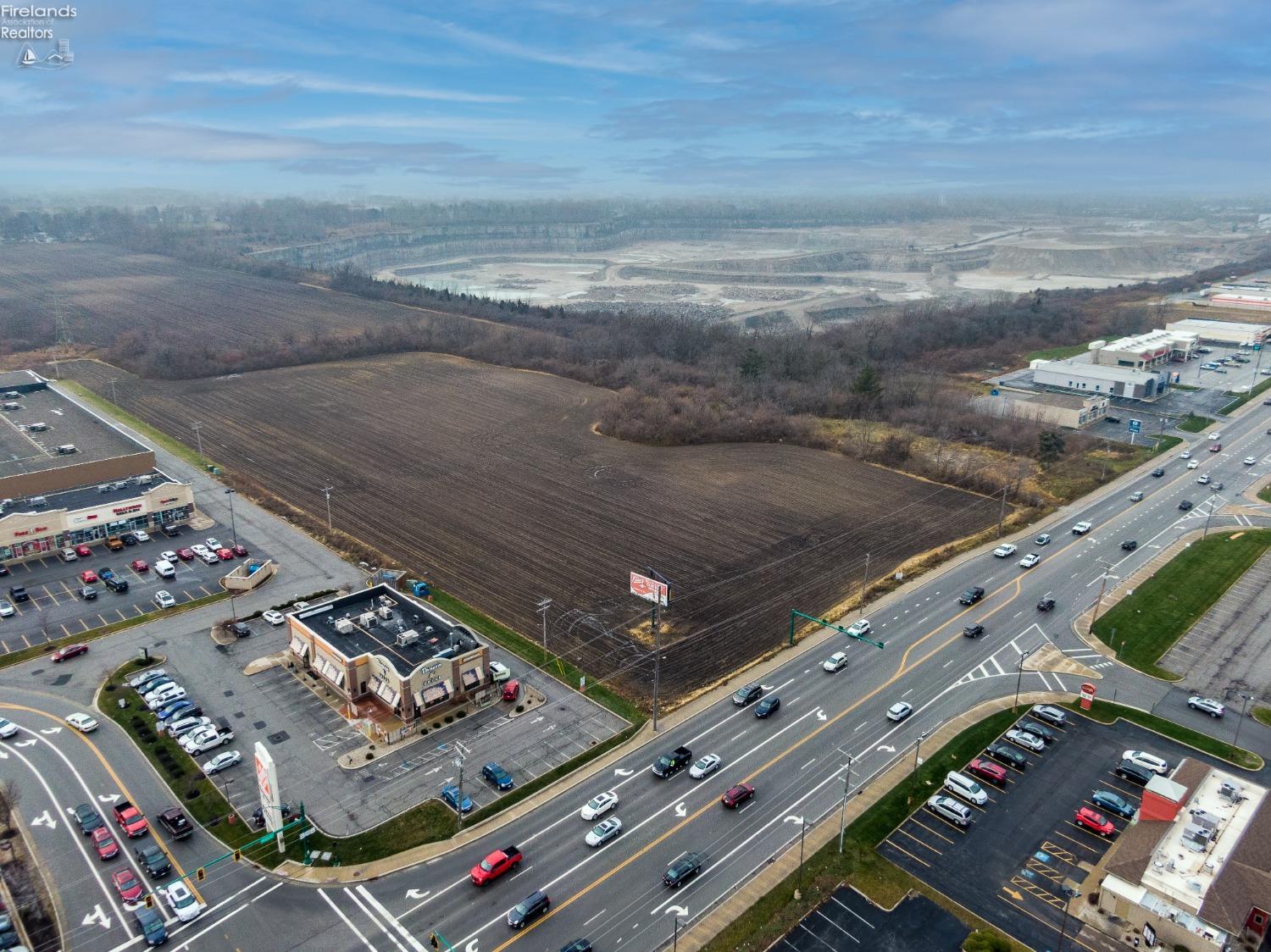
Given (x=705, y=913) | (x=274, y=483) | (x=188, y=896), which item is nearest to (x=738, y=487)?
(x=274, y=483)

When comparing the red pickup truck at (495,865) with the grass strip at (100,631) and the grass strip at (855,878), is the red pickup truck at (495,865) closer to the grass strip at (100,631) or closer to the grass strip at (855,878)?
the grass strip at (855,878)

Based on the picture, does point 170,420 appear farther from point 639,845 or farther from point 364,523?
point 639,845

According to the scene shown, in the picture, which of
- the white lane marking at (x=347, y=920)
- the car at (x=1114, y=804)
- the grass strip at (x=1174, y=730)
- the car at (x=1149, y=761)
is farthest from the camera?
the grass strip at (x=1174, y=730)

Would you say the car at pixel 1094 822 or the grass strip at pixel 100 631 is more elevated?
the grass strip at pixel 100 631

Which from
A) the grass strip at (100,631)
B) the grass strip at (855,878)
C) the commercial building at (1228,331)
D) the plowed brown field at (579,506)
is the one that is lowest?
the grass strip at (855,878)

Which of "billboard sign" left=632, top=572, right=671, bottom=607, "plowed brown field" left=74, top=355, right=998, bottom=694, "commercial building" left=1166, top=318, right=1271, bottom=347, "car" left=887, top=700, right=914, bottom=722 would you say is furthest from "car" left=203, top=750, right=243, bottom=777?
"commercial building" left=1166, top=318, right=1271, bottom=347

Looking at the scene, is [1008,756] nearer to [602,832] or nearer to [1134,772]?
[1134,772]

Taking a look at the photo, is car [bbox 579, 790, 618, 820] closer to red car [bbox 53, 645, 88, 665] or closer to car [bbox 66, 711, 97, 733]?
car [bbox 66, 711, 97, 733]

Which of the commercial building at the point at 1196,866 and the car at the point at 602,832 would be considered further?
the car at the point at 602,832

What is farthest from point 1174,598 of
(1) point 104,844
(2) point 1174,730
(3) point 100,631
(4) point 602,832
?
(3) point 100,631

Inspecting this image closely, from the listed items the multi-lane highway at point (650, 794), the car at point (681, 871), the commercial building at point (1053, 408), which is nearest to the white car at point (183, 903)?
the multi-lane highway at point (650, 794)
